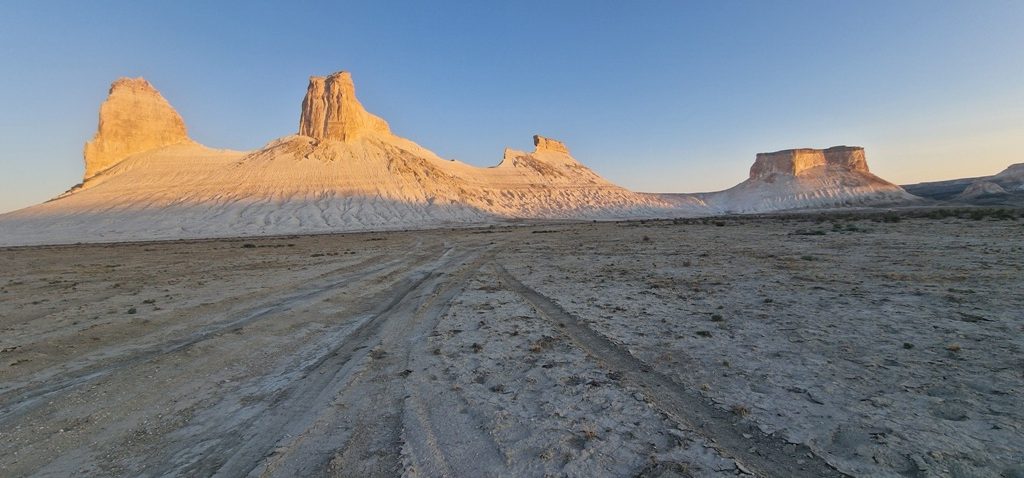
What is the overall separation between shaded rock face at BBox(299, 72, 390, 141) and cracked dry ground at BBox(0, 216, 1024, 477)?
84.1 m

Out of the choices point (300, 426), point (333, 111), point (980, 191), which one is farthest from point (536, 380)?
point (980, 191)

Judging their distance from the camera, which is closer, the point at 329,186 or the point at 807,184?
the point at 329,186

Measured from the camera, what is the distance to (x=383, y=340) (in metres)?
6.29

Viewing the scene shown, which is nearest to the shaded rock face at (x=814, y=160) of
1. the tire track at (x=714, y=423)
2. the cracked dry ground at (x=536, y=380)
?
the cracked dry ground at (x=536, y=380)

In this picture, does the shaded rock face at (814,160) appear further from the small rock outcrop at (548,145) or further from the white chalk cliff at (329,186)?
the small rock outcrop at (548,145)

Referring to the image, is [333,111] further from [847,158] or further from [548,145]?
[847,158]

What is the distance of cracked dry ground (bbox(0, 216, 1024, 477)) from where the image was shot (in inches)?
121

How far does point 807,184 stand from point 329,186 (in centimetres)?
Result: 10069

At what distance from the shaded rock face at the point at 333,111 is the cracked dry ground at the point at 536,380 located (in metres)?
84.1

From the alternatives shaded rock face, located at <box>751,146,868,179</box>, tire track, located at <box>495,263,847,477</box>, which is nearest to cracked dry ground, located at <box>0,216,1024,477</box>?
tire track, located at <box>495,263,847,477</box>

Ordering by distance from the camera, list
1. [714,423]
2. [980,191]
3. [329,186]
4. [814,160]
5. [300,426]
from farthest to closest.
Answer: [814,160] < [980,191] < [329,186] < [300,426] < [714,423]

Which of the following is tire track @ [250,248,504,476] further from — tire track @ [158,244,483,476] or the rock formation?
the rock formation

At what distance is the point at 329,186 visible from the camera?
6912 cm

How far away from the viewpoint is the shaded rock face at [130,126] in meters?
85.2
